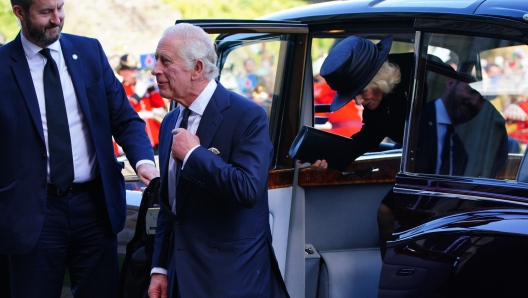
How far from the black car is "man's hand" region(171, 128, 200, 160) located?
0.71 m

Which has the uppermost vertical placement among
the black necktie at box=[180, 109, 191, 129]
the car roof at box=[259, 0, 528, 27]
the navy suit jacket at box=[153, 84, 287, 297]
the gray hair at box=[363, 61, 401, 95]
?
the car roof at box=[259, 0, 528, 27]

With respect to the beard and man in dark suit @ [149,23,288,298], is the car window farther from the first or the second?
the beard

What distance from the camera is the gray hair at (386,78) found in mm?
3379

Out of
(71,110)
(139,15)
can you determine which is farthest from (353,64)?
(139,15)

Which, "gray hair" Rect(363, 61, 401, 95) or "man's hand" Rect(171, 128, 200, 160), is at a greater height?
"gray hair" Rect(363, 61, 401, 95)

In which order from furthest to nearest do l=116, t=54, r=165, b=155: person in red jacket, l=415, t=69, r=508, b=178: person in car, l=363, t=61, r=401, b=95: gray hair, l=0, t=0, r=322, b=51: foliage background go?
l=0, t=0, r=322, b=51: foliage background → l=116, t=54, r=165, b=155: person in red jacket → l=363, t=61, r=401, b=95: gray hair → l=415, t=69, r=508, b=178: person in car

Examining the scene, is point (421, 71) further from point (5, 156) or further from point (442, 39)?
point (5, 156)

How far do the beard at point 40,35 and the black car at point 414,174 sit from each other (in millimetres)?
645

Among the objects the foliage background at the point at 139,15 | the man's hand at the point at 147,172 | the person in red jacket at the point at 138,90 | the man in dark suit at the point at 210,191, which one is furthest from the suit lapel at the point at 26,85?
the foliage background at the point at 139,15

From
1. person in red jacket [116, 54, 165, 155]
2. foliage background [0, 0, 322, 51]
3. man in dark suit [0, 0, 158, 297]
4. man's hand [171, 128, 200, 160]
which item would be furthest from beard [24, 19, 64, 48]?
foliage background [0, 0, 322, 51]

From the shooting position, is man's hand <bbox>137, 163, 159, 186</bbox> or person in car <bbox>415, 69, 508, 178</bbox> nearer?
person in car <bbox>415, 69, 508, 178</bbox>

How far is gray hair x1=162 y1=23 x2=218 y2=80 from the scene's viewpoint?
248 centimetres

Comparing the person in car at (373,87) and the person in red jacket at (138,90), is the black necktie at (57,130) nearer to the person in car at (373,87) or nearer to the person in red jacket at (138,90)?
A: the person in car at (373,87)

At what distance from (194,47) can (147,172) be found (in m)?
0.74
